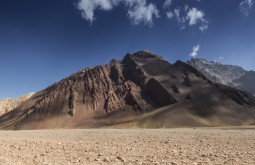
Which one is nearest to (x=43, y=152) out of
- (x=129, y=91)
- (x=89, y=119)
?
(x=89, y=119)

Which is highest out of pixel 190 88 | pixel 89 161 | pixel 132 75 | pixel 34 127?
pixel 132 75

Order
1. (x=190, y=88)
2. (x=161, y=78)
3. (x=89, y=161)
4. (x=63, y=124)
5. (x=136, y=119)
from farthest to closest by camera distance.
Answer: (x=161, y=78) → (x=190, y=88) → (x=63, y=124) → (x=136, y=119) → (x=89, y=161)

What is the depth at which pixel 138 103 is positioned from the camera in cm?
16488

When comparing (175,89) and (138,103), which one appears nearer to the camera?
(138,103)

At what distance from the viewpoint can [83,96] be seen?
181m

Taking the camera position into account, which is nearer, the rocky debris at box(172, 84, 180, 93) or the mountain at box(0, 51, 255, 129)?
the mountain at box(0, 51, 255, 129)

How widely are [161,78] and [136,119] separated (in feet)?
154

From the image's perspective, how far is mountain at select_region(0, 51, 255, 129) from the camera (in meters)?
142

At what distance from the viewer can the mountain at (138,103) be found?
142375 millimetres

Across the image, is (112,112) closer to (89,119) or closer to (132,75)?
(89,119)

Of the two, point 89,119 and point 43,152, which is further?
point 89,119

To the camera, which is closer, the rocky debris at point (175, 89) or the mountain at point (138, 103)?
the mountain at point (138, 103)

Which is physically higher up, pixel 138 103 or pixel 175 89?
pixel 175 89

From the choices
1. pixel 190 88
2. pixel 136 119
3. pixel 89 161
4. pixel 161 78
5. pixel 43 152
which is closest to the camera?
pixel 89 161
